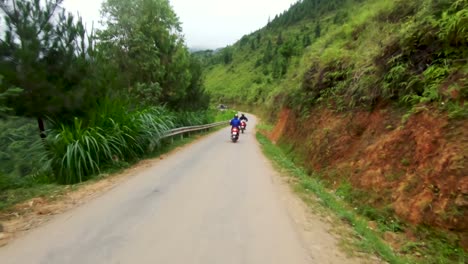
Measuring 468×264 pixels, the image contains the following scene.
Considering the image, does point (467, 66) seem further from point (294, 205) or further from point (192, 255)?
point (192, 255)

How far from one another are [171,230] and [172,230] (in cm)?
1

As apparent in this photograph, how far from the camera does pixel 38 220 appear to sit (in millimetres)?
5293

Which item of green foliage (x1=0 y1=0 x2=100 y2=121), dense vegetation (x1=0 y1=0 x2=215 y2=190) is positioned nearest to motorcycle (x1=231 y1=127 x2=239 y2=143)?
dense vegetation (x1=0 y1=0 x2=215 y2=190)

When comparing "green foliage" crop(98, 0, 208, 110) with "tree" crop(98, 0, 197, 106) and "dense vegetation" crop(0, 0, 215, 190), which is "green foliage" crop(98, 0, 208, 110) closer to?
"tree" crop(98, 0, 197, 106)

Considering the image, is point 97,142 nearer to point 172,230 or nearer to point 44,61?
point 44,61

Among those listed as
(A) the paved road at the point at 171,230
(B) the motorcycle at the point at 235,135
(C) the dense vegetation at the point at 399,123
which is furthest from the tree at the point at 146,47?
(A) the paved road at the point at 171,230

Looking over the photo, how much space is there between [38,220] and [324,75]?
12253mm

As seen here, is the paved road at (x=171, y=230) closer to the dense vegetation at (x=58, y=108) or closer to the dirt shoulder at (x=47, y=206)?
the dirt shoulder at (x=47, y=206)

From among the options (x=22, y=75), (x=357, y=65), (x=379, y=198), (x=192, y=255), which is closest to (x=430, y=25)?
(x=357, y=65)

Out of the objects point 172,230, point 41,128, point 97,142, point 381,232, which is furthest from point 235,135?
point 172,230

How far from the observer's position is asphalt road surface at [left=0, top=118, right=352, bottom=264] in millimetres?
3930

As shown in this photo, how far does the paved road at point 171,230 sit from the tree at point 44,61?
3.21 meters

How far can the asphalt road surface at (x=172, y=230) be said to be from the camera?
3.93 m

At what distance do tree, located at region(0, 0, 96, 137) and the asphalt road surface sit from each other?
3139 mm
